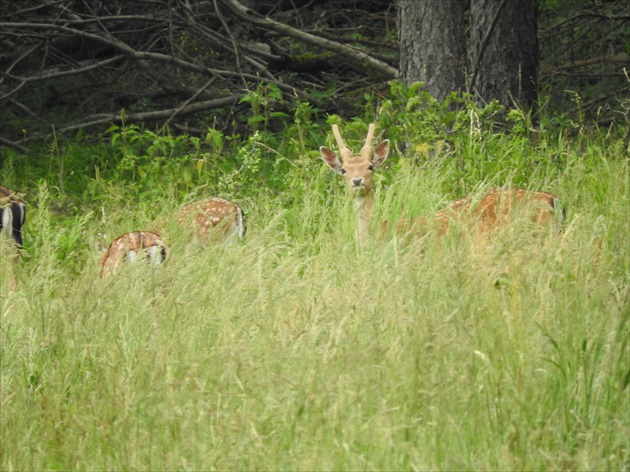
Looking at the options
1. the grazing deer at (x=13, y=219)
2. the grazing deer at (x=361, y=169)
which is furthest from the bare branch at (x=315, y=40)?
the grazing deer at (x=13, y=219)

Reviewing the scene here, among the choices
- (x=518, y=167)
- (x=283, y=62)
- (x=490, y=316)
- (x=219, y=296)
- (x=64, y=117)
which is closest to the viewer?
(x=490, y=316)

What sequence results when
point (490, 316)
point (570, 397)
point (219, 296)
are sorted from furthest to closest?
point (219, 296) → point (490, 316) → point (570, 397)

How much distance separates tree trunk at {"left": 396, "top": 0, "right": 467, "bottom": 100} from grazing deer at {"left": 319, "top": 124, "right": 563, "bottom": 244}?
153 centimetres

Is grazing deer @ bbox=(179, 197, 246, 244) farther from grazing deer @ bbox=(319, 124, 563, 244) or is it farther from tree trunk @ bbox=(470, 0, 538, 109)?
tree trunk @ bbox=(470, 0, 538, 109)

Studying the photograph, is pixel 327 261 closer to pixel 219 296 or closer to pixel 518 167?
pixel 219 296

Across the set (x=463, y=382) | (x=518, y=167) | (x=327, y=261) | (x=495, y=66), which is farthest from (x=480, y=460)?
(x=495, y=66)

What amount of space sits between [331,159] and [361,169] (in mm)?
268

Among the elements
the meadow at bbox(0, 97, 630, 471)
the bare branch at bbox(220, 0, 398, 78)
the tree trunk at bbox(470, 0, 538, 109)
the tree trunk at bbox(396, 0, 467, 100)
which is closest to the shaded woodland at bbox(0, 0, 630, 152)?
the bare branch at bbox(220, 0, 398, 78)

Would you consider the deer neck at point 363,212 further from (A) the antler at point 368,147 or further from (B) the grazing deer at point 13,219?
(B) the grazing deer at point 13,219

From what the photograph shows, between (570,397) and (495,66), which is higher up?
(495,66)

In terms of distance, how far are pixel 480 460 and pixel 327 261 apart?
2.30 m

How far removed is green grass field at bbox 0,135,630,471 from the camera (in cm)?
324

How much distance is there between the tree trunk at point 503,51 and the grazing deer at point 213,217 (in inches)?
89.7

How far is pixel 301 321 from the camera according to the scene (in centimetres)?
422
